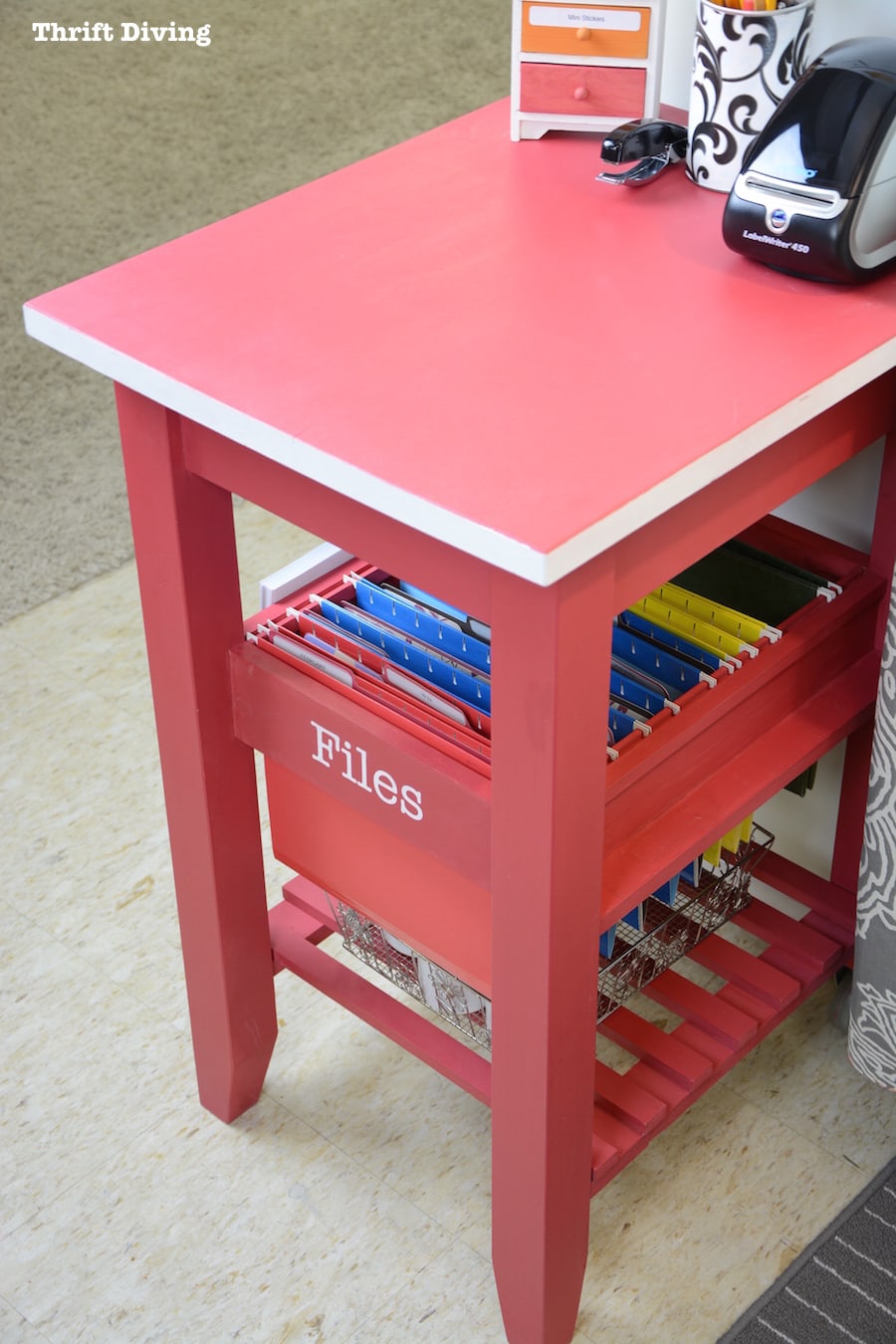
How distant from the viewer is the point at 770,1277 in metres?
1.48

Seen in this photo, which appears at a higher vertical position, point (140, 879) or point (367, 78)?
point (367, 78)

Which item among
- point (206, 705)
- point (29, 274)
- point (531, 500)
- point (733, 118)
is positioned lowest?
point (29, 274)

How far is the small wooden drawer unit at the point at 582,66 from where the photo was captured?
138 centimetres

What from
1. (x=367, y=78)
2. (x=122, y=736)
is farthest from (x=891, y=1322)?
(x=367, y=78)

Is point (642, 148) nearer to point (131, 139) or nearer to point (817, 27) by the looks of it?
point (817, 27)

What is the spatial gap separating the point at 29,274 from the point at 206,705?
2.12 metres

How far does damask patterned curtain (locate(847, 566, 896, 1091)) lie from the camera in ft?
4.42

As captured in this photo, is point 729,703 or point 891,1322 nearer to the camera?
point 729,703

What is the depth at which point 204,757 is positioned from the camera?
1.36 meters

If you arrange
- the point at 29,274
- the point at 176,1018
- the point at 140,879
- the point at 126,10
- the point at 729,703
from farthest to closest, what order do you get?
the point at 126,10
the point at 29,274
the point at 140,879
the point at 176,1018
the point at 729,703

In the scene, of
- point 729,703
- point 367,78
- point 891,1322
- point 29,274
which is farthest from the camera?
point 367,78

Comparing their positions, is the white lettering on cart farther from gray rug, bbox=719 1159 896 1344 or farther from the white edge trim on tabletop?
gray rug, bbox=719 1159 896 1344

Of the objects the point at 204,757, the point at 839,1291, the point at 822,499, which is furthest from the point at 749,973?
the point at 204,757

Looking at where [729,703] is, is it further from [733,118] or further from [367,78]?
[367,78]
